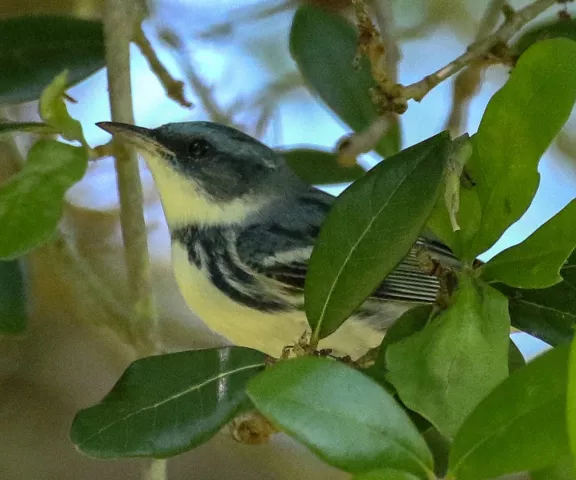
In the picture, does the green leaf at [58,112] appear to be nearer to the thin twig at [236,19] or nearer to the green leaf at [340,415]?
the green leaf at [340,415]

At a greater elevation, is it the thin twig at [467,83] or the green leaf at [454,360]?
the thin twig at [467,83]

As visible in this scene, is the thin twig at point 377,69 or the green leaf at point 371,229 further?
the thin twig at point 377,69

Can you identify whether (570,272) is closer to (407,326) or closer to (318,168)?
(407,326)

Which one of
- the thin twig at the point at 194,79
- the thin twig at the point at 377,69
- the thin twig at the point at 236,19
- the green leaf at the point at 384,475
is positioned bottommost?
the green leaf at the point at 384,475

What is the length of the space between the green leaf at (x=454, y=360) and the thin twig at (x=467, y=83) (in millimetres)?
678

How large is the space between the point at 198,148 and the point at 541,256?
71cm

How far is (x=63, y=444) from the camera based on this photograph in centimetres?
232

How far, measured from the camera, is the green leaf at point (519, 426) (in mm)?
513

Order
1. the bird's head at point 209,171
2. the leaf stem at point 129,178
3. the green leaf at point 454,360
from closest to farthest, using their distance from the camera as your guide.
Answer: the green leaf at point 454,360 → the leaf stem at point 129,178 → the bird's head at point 209,171

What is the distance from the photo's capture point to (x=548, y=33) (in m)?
1.09

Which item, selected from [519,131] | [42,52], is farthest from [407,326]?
[42,52]

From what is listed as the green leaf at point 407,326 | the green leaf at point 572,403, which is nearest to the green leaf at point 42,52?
the green leaf at point 407,326

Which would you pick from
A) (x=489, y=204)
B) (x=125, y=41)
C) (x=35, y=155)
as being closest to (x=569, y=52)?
(x=489, y=204)

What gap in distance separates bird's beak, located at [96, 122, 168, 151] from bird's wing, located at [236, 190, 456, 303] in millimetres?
209
